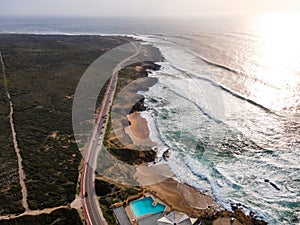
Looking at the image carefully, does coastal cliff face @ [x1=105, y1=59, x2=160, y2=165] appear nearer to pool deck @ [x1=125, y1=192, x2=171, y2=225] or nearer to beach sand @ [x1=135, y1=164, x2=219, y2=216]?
beach sand @ [x1=135, y1=164, x2=219, y2=216]

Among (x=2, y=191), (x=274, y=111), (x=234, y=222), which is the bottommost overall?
(x=234, y=222)

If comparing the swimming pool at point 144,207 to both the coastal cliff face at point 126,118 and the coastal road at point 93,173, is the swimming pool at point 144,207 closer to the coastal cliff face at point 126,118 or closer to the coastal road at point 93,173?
the coastal road at point 93,173

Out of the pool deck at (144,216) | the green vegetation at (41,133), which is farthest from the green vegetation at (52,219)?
the pool deck at (144,216)

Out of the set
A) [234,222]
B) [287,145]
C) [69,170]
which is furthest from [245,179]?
[69,170]

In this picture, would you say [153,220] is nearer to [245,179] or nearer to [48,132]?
[245,179]

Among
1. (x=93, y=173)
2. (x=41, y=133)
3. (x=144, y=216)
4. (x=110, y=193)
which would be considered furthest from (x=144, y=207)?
(x=41, y=133)

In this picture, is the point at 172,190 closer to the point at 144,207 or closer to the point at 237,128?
the point at 144,207
